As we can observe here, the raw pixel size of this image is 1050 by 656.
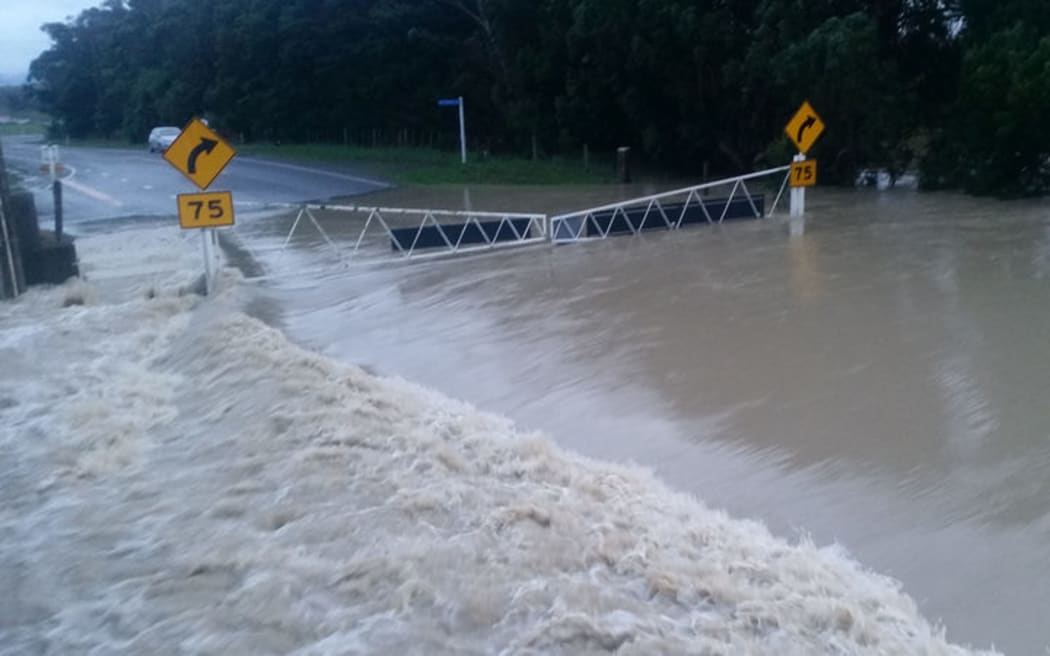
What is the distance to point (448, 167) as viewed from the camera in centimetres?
3862

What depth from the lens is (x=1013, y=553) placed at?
17.8 feet

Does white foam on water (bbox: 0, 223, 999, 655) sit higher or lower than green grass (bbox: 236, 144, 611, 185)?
lower

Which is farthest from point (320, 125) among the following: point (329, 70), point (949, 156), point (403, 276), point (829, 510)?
point (829, 510)

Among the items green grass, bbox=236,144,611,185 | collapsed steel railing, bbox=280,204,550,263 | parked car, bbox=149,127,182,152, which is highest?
parked car, bbox=149,127,182,152

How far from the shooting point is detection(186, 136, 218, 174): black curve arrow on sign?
1357cm

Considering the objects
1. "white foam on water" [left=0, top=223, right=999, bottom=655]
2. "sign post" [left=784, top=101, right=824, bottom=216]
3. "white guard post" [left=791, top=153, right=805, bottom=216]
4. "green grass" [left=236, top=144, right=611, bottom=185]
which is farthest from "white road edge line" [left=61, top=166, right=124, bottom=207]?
"white foam on water" [left=0, top=223, right=999, bottom=655]

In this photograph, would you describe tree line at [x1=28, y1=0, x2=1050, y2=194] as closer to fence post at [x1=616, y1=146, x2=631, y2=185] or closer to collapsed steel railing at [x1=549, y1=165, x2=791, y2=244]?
fence post at [x1=616, y1=146, x2=631, y2=185]

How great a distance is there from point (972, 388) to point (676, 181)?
26831 millimetres

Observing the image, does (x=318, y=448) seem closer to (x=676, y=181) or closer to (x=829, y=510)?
(x=829, y=510)

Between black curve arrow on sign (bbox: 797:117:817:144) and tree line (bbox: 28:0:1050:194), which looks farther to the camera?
tree line (bbox: 28:0:1050:194)

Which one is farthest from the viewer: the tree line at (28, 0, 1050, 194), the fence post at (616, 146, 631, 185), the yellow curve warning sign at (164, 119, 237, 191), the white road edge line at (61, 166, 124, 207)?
the fence post at (616, 146, 631, 185)

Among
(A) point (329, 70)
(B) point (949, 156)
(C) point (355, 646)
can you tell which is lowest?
(C) point (355, 646)

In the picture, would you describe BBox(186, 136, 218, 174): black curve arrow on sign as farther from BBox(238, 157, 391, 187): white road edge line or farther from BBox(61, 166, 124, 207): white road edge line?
BBox(238, 157, 391, 187): white road edge line

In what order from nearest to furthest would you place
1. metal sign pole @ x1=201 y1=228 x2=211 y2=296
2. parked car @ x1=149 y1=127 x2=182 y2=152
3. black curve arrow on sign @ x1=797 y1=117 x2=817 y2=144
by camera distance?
metal sign pole @ x1=201 y1=228 x2=211 y2=296 < black curve arrow on sign @ x1=797 y1=117 x2=817 y2=144 < parked car @ x1=149 y1=127 x2=182 y2=152
